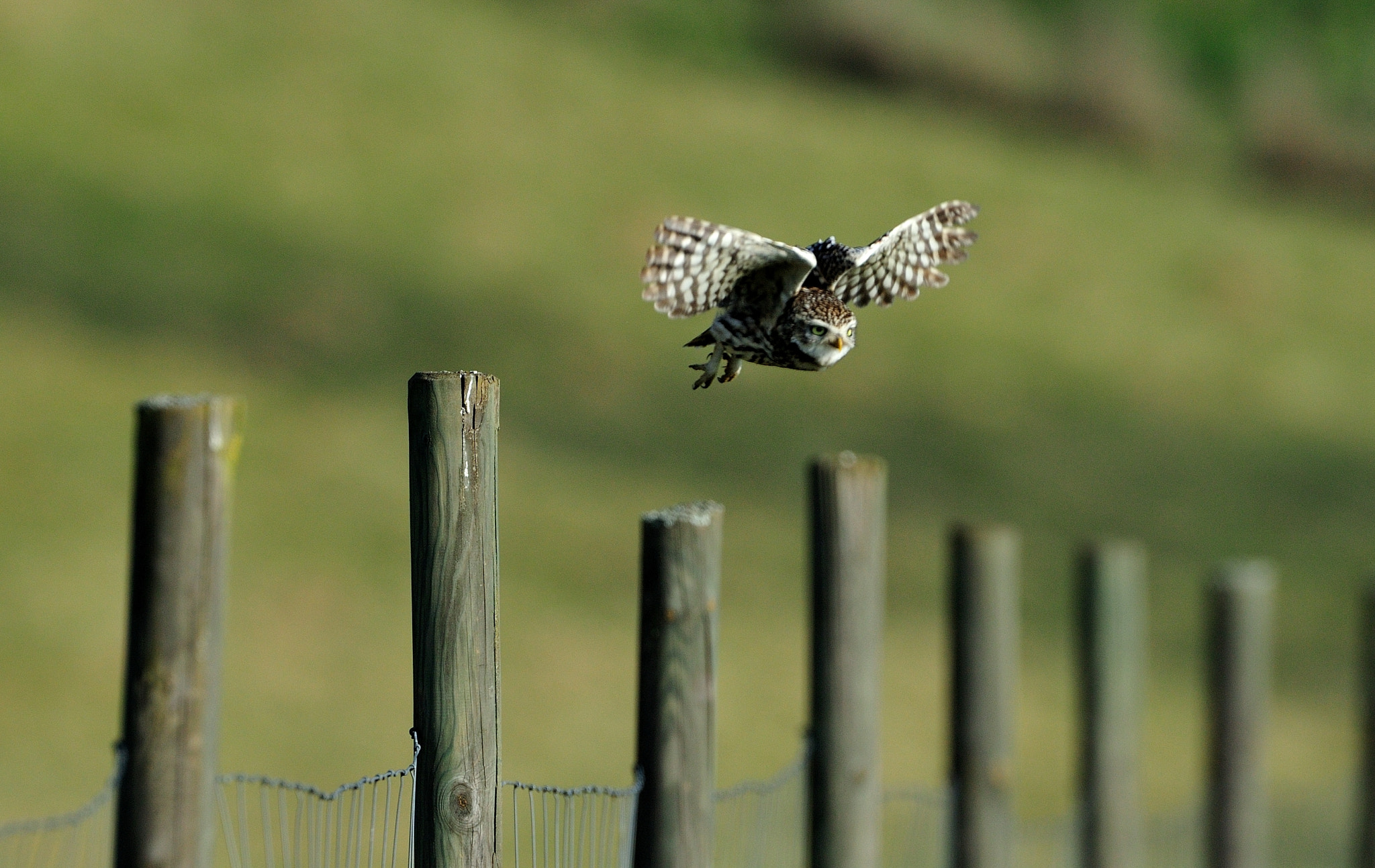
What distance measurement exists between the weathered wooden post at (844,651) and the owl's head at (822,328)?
4.58 feet

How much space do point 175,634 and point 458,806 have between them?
55cm

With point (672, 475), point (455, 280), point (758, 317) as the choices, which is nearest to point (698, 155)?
point (455, 280)

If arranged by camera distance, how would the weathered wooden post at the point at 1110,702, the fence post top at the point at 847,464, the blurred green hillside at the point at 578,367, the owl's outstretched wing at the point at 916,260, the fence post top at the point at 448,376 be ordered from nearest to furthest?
the owl's outstretched wing at the point at 916,260, the fence post top at the point at 448,376, the fence post top at the point at 847,464, the weathered wooden post at the point at 1110,702, the blurred green hillside at the point at 578,367

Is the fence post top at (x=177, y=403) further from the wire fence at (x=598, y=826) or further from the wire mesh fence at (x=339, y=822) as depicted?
the wire fence at (x=598, y=826)

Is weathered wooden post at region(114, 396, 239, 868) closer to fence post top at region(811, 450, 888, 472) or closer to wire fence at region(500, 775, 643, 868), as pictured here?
wire fence at region(500, 775, 643, 868)

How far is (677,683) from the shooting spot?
2523 mm

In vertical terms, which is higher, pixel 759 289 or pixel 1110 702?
pixel 759 289

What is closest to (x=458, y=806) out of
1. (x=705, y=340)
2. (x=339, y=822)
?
(x=339, y=822)

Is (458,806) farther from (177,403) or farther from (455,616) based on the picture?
(177,403)

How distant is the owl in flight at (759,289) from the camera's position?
5.11ft

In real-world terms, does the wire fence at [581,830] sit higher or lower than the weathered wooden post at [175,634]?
lower

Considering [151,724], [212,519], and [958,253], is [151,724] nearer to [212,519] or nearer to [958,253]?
[212,519]

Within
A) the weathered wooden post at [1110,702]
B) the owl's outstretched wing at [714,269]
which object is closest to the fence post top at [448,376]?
the owl's outstretched wing at [714,269]

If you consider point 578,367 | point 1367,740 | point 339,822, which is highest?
point 578,367
